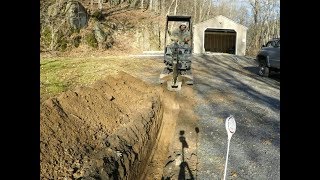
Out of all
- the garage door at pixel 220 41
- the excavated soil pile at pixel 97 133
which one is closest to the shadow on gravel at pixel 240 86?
the excavated soil pile at pixel 97 133

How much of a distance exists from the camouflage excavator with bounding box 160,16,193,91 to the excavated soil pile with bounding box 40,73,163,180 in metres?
2.04

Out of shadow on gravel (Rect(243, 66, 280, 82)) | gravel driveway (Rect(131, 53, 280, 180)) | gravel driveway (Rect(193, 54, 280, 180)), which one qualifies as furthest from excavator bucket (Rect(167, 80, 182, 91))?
shadow on gravel (Rect(243, 66, 280, 82))

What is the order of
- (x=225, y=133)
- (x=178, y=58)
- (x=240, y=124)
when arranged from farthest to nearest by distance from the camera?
(x=178, y=58) < (x=240, y=124) < (x=225, y=133)

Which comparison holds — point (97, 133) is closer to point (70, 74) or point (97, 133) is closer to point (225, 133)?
point (225, 133)

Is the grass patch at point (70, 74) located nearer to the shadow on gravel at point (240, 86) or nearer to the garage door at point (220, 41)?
the shadow on gravel at point (240, 86)

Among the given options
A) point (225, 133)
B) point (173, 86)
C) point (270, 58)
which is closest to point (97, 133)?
point (225, 133)

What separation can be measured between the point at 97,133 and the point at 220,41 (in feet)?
99.8

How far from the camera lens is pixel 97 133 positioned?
9977 mm

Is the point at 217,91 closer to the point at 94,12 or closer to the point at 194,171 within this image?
the point at 194,171

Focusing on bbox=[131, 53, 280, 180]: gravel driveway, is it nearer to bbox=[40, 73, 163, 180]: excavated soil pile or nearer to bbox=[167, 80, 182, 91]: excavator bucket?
bbox=[167, 80, 182, 91]: excavator bucket
